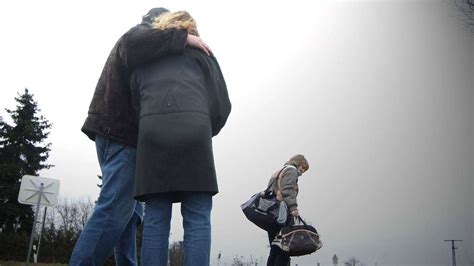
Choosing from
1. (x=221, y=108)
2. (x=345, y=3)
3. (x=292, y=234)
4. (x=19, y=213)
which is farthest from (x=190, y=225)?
(x=19, y=213)

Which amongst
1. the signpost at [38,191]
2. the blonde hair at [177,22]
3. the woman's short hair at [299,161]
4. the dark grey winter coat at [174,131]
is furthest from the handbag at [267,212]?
the signpost at [38,191]

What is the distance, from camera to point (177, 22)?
2693 mm

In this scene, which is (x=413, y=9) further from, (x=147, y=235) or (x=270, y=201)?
(x=147, y=235)

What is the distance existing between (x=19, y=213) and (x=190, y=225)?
3328 centimetres

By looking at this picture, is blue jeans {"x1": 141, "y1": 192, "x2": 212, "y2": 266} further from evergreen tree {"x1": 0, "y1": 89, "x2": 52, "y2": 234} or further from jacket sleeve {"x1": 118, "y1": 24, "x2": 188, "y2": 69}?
evergreen tree {"x1": 0, "y1": 89, "x2": 52, "y2": 234}

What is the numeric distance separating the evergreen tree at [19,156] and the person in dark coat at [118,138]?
32344 mm

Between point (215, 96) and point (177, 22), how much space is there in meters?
0.50

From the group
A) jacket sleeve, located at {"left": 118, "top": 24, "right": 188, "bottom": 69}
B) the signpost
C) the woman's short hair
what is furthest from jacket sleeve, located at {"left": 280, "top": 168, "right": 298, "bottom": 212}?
the signpost

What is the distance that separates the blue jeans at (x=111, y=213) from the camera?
8.24 feet

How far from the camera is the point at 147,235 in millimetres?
2293

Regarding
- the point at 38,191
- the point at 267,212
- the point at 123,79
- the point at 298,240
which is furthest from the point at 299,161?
the point at 38,191

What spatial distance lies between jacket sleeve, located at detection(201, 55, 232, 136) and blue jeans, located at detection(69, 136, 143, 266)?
543 mm

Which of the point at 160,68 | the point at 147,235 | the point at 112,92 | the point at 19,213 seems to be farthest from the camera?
the point at 19,213

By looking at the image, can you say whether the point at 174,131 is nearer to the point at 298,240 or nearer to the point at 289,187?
the point at 298,240
